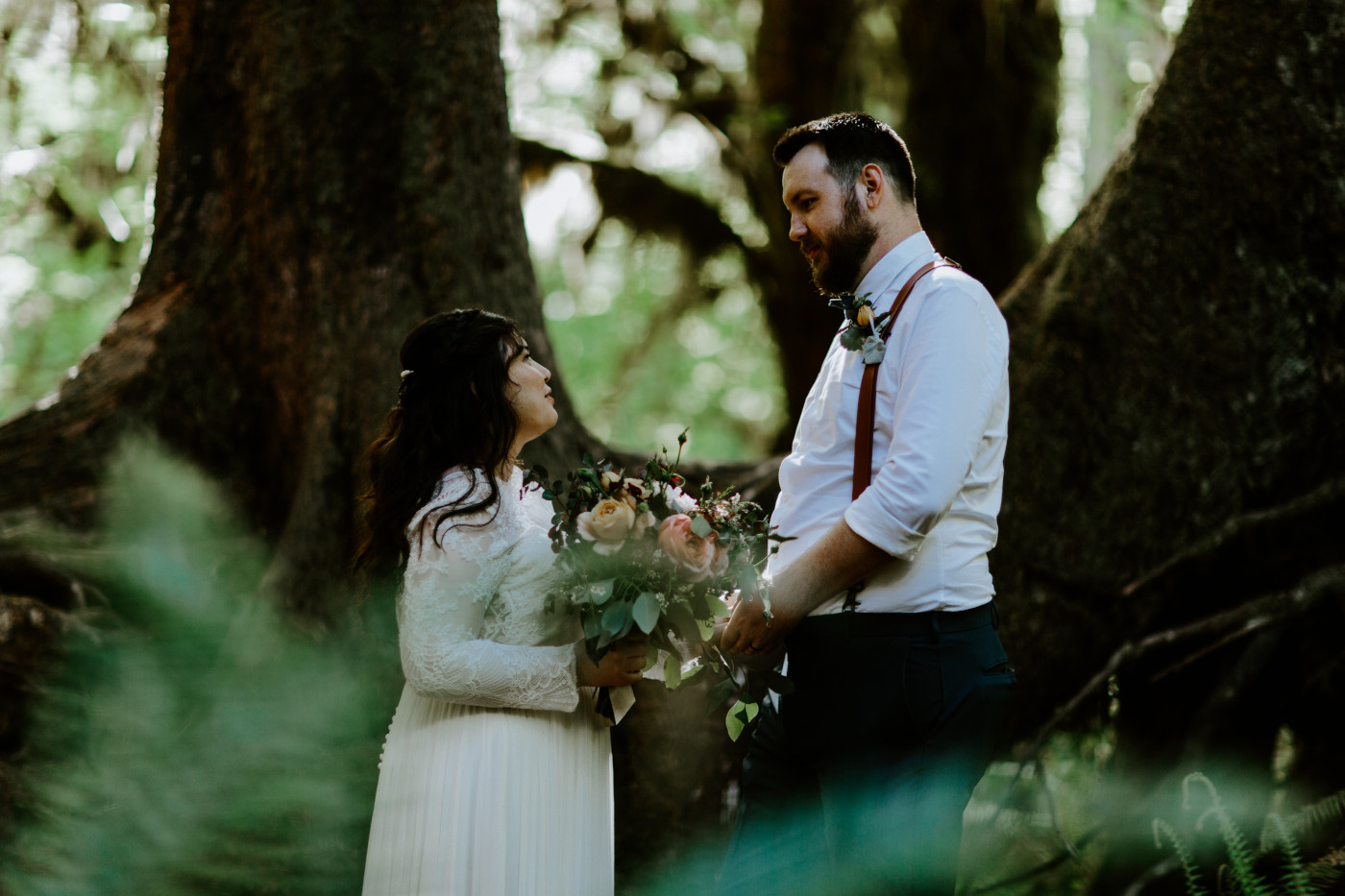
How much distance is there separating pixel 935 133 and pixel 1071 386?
384 cm

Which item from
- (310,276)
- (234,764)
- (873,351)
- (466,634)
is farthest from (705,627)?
(310,276)

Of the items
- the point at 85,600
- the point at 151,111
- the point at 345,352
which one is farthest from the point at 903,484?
the point at 151,111

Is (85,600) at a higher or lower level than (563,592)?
higher

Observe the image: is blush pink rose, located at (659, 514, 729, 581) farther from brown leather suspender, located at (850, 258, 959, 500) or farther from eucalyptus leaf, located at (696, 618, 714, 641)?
brown leather suspender, located at (850, 258, 959, 500)

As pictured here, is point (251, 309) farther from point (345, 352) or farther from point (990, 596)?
point (990, 596)

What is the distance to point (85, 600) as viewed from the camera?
427 cm

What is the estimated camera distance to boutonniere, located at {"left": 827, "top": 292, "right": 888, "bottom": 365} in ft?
8.58

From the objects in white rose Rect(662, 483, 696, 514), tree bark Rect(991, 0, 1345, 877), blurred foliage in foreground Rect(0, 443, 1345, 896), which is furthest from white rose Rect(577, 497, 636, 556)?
tree bark Rect(991, 0, 1345, 877)

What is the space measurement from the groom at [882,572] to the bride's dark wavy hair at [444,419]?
0.80m

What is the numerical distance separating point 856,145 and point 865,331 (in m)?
0.52

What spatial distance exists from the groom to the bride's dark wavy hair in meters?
0.80

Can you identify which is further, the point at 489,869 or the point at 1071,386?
the point at 1071,386

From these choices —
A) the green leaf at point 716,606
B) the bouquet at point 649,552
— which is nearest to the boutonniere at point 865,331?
the bouquet at point 649,552

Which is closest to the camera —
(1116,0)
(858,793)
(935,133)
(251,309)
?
(858,793)
